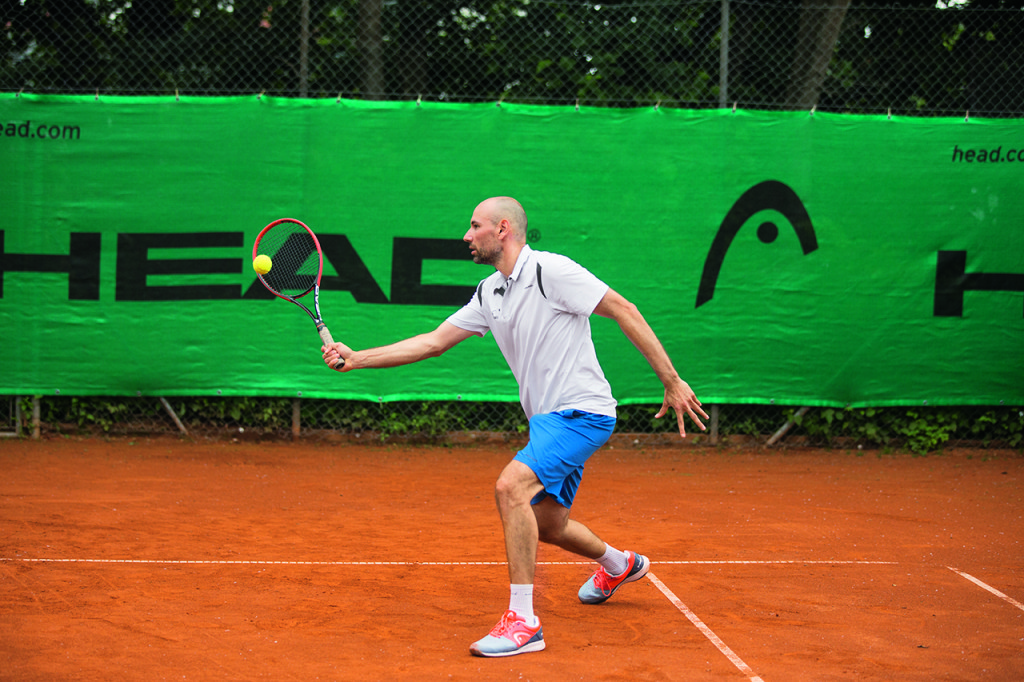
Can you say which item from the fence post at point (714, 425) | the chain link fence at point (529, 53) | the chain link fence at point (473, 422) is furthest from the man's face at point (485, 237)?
the chain link fence at point (529, 53)

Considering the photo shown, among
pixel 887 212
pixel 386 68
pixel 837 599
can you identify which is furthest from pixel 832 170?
pixel 837 599

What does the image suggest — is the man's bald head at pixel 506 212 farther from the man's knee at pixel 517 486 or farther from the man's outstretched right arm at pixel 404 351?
the man's knee at pixel 517 486

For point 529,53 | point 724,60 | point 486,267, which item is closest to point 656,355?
point 486,267

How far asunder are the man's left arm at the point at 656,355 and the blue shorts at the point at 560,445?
30 centimetres

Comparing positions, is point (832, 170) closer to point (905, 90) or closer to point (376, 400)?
point (905, 90)

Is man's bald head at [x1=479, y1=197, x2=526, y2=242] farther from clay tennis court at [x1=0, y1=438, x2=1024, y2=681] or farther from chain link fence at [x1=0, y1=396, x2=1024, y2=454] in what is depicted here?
chain link fence at [x1=0, y1=396, x2=1024, y2=454]

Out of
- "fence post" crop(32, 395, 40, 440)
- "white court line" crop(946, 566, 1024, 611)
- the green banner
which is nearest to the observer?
"white court line" crop(946, 566, 1024, 611)

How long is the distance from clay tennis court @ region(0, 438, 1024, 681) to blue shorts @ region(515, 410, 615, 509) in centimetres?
62

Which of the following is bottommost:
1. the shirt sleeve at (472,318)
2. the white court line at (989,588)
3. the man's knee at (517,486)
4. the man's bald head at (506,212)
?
the white court line at (989,588)

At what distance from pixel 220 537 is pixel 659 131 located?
4.66 metres

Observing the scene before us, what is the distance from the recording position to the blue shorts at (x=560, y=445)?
3.84 metres

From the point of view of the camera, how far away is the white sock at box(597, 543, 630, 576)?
167 inches

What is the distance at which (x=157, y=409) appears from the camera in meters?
8.05

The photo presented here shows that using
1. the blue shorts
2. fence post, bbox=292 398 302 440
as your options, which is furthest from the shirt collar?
fence post, bbox=292 398 302 440
